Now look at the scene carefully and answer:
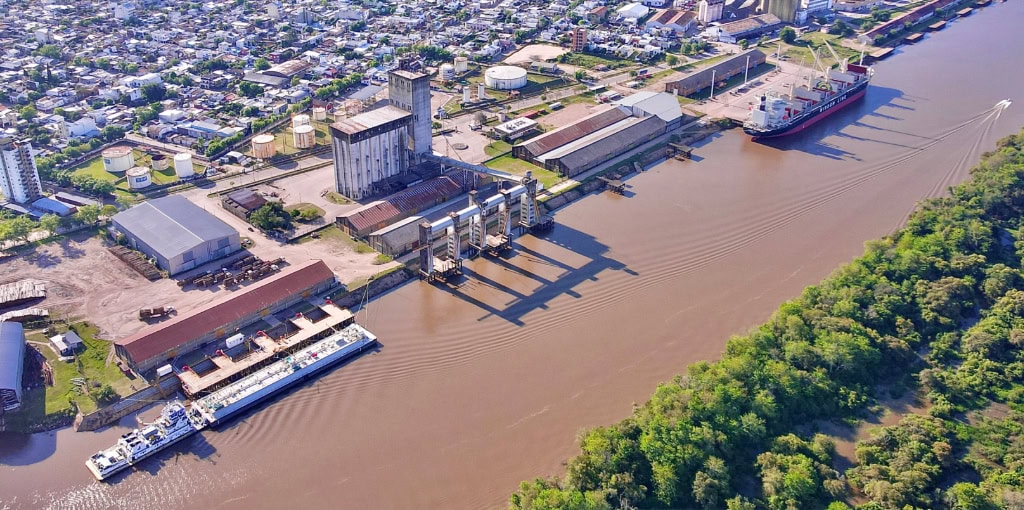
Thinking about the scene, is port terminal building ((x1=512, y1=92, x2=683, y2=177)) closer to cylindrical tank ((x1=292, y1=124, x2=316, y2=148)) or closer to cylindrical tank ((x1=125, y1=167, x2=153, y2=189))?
cylindrical tank ((x1=292, y1=124, x2=316, y2=148))

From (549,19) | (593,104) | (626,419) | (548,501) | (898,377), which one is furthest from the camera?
(549,19)

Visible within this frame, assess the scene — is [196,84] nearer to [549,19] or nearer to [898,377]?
[549,19]

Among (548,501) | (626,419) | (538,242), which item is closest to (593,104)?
(538,242)

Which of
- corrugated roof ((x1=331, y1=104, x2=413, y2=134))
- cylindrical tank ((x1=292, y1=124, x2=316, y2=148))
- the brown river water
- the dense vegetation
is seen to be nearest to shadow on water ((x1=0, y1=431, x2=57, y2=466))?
the brown river water

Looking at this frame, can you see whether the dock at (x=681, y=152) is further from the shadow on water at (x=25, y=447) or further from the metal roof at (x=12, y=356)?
the shadow on water at (x=25, y=447)

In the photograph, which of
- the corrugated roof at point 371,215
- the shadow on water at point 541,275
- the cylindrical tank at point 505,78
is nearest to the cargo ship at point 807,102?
the cylindrical tank at point 505,78
